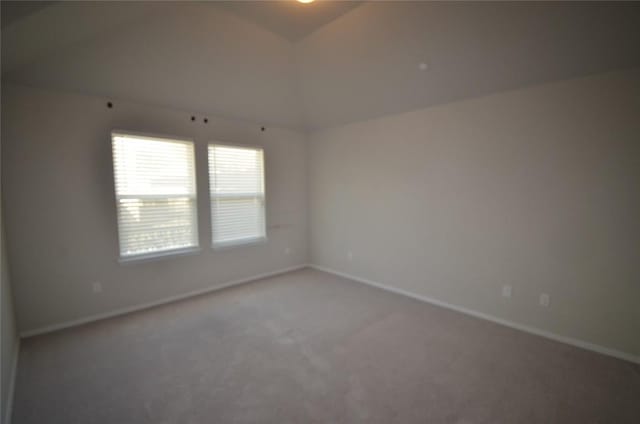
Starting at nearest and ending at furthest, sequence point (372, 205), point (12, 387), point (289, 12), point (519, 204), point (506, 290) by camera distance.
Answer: point (12, 387) < point (289, 12) < point (519, 204) < point (506, 290) < point (372, 205)

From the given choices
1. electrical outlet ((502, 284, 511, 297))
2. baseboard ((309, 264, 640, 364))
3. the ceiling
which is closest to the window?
the ceiling

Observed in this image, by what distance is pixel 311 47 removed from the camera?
3.16 meters

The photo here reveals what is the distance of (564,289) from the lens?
266 cm

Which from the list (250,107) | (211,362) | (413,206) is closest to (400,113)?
(413,206)

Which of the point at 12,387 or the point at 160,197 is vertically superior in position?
the point at 160,197

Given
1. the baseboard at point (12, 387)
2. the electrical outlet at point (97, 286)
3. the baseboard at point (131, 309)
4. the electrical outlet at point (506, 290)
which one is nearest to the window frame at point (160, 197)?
the electrical outlet at point (97, 286)

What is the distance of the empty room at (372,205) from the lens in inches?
78.0

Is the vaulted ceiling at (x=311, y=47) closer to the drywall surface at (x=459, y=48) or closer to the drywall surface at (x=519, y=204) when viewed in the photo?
the drywall surface at (x=459, y=48)

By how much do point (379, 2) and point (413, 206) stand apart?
2.28 meters

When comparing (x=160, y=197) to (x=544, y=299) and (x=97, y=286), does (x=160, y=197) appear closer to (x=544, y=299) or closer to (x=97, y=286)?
(x=97, y=286)

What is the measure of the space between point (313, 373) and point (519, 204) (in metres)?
2.59

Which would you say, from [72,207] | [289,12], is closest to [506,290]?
[289,12]

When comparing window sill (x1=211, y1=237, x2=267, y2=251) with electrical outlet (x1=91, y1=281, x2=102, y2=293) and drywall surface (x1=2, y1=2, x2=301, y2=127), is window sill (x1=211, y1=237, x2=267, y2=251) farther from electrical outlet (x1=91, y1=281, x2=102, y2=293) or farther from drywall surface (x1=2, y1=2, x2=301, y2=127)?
drywall surface (x1=2, y1=2, x2=301, y2=127)

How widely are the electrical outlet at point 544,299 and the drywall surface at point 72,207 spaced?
4006mm
